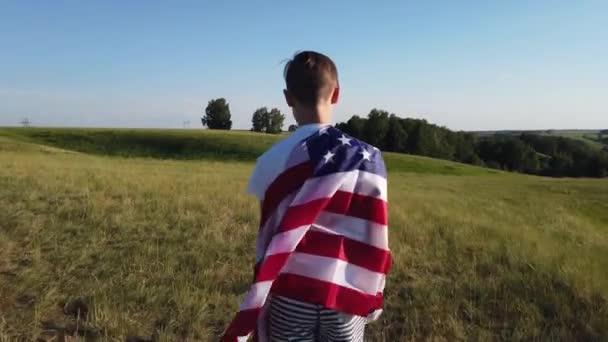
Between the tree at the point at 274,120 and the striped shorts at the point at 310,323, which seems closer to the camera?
the striped shorts at the point at 310,323

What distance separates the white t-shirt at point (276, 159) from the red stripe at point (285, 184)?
31mm

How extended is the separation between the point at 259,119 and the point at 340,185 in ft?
398

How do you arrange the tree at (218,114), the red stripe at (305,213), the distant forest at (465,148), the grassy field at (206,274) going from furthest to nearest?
the tree at (218,114) → the distant forest at (465,148) → the grassy field at (206,274) → the red stripe at (305,213)

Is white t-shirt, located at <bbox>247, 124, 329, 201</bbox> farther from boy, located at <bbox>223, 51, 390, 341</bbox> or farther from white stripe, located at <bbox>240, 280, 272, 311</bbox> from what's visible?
white stripe, located at <bbox>240, 280, 272, 311</bbox>

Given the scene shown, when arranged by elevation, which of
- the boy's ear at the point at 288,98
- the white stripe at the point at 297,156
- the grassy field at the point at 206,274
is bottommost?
the grassy field at the point at 206,274

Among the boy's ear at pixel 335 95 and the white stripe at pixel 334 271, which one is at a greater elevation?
the boy's ear at pixel 335 95

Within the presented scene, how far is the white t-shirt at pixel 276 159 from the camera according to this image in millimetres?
2570

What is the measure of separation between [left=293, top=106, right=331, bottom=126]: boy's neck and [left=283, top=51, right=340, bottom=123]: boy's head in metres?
0.02

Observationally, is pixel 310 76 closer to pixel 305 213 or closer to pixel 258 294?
pixel 305 213

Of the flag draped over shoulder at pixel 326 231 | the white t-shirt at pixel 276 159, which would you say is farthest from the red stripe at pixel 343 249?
the white t-shirt at pixel 276 159

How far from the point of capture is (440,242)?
276 inches

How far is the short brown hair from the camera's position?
2492 millimetres

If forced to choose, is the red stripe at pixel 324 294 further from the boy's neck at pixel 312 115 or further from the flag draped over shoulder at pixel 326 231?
the boy's neck at pixel 312 115

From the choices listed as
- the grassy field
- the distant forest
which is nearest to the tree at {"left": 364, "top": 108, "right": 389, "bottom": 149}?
the distant forest
